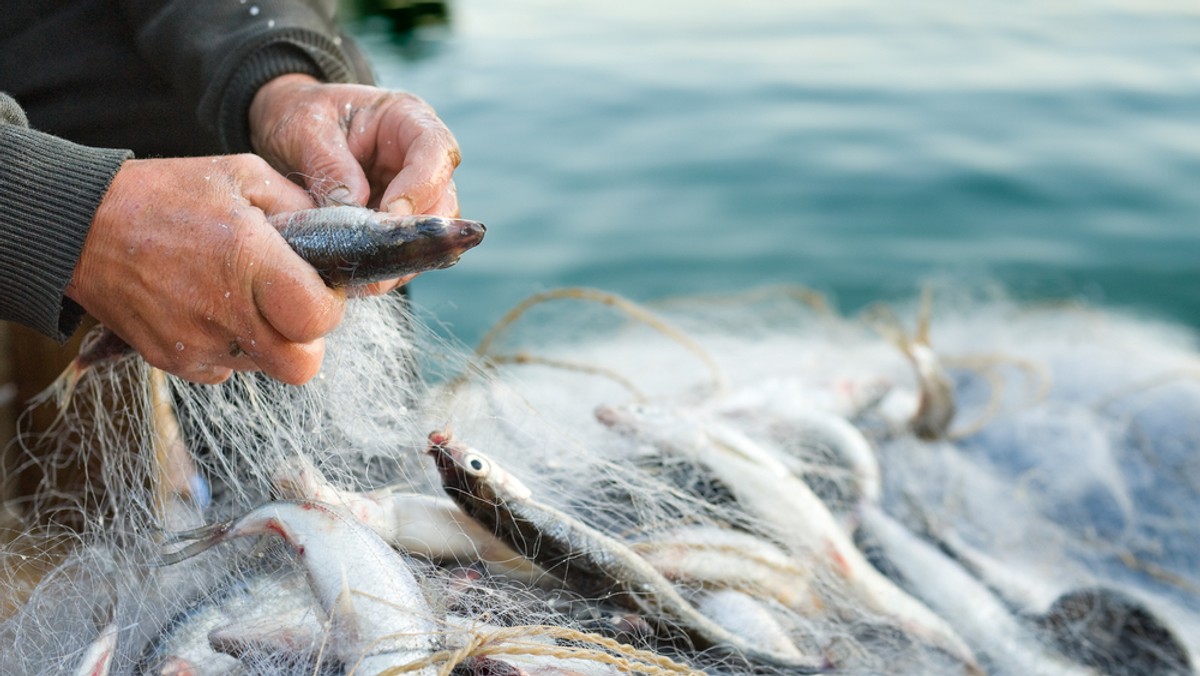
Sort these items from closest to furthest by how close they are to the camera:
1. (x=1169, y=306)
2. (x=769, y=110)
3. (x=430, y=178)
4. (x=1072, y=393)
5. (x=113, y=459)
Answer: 1. (x=430, y=178)
2. (x=113, y=459)
3. (x=1072, y=393)
4. (x=1169, y=306)
5. (x=769, y=110)

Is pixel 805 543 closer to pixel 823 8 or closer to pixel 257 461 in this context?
pixel 257 461

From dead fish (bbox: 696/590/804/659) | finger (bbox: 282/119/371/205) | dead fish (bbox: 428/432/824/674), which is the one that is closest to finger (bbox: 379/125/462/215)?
finger (bbox: 282/119/371/205)

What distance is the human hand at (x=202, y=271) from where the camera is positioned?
4.73ft

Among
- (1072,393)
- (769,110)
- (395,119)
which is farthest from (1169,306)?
(395,119)

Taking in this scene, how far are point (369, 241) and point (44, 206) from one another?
514mm

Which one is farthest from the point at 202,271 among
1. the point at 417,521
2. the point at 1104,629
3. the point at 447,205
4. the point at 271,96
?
the point at 1104,629

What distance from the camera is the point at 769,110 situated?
8.01 m

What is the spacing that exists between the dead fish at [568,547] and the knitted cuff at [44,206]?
0.68 metres

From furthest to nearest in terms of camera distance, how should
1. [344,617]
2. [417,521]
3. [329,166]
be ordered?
[329,166] → [417,521] → [344,617]

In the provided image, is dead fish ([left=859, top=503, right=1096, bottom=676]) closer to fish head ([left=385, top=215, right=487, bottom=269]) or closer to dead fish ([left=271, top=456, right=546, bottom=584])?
dead fish ([left=271, top=456, right=546, bottom=584])

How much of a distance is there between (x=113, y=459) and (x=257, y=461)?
0.37m

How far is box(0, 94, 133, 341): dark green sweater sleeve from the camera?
1459 mm

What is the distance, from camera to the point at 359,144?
1.99 metres

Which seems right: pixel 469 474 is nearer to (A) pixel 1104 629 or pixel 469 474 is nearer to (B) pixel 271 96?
(B) pixel 271 96
